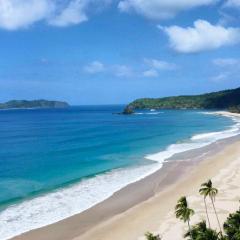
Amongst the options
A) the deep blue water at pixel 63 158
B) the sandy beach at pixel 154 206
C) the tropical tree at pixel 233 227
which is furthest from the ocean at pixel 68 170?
the tropical tree at pixel 233 227

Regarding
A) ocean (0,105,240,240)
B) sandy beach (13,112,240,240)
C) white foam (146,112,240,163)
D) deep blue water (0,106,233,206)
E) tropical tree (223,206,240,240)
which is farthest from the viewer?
white foam (146,112,240,163)

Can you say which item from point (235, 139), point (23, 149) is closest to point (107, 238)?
point (23, 149)

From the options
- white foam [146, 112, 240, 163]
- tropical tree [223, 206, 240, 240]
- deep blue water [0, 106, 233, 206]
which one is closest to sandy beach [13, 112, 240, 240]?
white foam [146, 112, 240, 163]

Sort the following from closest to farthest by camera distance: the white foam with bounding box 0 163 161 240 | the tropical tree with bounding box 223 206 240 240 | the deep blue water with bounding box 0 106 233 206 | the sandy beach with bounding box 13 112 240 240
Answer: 1. the tropical tree with bounding box 223 206 240 240
2. the sandy beach with bounding box 13 112 240 240
3. the white foam with bounding box 0 163 161 240
4. the deep blue water with bounding box 0 106 233 206

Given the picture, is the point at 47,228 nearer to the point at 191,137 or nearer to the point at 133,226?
the point at 133,226

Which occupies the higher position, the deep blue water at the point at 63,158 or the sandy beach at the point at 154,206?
the deep blue water at the point at 63,158

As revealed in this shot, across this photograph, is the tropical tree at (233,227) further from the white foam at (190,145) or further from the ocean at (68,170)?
the white foam at (190,145)

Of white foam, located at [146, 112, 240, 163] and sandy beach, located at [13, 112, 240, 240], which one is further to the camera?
white foam, located at [146, 112, 240, 163]

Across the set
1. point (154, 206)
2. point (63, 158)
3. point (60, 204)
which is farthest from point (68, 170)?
point (154, 206)

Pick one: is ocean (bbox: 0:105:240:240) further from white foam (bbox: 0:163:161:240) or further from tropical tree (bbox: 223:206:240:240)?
tropical tree (bbox: 223:206:240:240)
